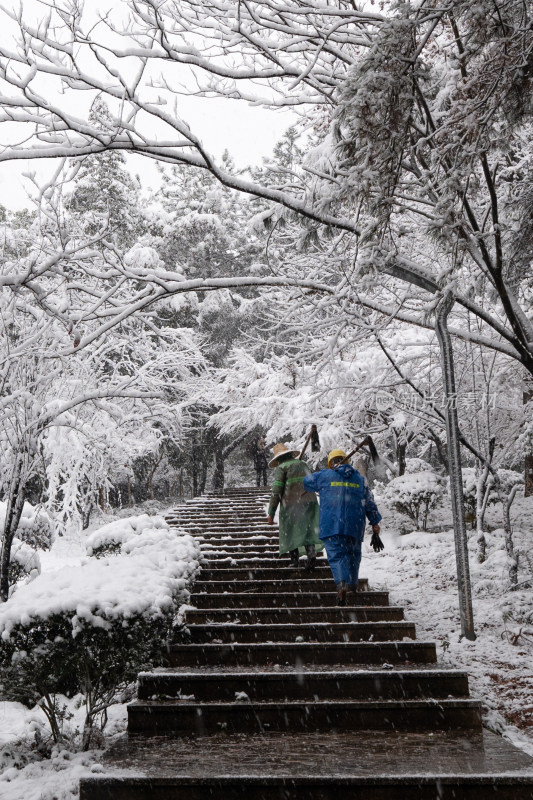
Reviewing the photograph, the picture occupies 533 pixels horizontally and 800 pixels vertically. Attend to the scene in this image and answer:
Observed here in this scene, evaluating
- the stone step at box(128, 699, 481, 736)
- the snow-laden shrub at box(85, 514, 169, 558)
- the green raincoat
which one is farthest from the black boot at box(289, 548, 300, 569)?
the stone step at box(128, 699, 481, 736)

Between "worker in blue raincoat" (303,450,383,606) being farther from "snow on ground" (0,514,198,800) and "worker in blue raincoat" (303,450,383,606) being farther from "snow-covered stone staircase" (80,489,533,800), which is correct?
"snow on ground" (0,514,198,800)

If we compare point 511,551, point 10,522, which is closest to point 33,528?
point 10,522

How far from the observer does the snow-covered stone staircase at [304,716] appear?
337 cm

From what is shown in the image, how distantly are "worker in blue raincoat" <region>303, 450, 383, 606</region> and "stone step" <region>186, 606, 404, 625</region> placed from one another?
188 millimetres

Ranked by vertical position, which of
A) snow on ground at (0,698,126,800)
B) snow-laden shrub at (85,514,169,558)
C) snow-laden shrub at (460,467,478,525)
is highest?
snow-laden shrub at (460,467,478,525)

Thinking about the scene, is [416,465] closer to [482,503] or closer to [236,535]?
[482,503]

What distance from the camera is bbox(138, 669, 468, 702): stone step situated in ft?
15.5

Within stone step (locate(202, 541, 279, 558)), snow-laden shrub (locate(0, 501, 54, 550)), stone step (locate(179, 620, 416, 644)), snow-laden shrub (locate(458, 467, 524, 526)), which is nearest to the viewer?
stone step (locate(179, 620, 416, 644))

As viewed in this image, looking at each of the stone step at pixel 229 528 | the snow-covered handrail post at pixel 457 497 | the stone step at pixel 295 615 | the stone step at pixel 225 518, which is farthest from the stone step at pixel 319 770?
the stone step at pixel 225 518

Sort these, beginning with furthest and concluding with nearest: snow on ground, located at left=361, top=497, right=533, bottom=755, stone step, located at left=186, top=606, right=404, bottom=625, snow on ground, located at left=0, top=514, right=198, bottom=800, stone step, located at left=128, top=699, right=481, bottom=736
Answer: stone step, located at left=186, top=606, right=404, bottom=625
snow on ground, located at left=361, top=497, right=533, bottom=755
stone step, located at left=128, top=699, right=481, bottom=736
snow on ground, located at left=0, top=514, right=198, bottom=800

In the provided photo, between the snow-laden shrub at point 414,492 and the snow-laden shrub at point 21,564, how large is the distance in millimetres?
7786

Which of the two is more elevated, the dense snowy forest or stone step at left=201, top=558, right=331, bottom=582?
the dense snowy forest

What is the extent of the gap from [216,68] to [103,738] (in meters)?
5.79

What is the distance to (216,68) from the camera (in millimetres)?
5996
